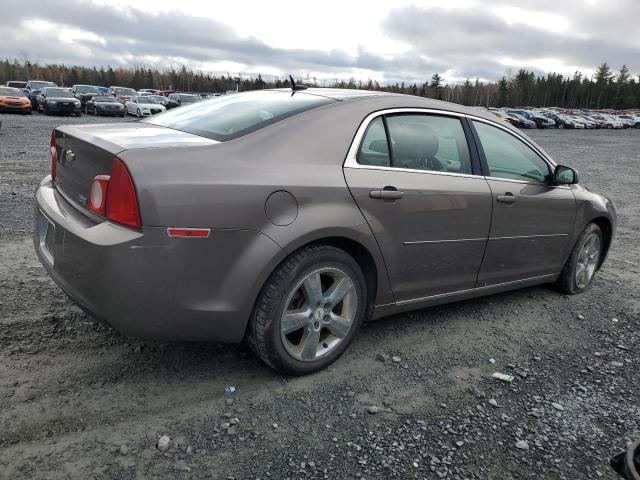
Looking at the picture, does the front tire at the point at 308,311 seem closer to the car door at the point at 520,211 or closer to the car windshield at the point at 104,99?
the car door at the point at 520,211

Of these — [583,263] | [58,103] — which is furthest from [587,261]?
[58,103]

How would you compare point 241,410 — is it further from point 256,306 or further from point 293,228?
point 293,228

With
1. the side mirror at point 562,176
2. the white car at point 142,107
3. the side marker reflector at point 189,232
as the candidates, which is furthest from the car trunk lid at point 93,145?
the white car at point 142,107

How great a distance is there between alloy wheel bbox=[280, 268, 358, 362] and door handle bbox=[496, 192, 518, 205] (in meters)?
1.45

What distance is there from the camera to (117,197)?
8.13 ft

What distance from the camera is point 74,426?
2490 mm

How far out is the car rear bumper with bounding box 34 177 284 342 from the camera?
2.46 meters

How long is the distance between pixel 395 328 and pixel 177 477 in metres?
2.06

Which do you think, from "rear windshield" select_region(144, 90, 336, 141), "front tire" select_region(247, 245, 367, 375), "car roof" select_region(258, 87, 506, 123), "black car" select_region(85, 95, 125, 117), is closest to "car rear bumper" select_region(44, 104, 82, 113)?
"black car" select_region(85, 95, 125, 117)

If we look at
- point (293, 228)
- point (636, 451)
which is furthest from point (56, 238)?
point (636, 451)

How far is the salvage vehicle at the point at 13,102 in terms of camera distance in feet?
89.7

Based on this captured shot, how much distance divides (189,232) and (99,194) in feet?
1.64

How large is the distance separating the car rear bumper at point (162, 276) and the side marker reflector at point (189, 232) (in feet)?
0.08

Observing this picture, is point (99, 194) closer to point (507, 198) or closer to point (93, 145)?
point (93, 145)
